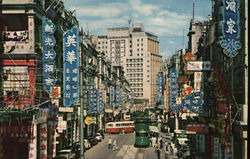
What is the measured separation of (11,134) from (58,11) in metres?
15.7

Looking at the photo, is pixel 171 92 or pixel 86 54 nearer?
pixel 171 92

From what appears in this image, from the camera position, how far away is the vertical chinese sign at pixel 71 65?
3603 cm

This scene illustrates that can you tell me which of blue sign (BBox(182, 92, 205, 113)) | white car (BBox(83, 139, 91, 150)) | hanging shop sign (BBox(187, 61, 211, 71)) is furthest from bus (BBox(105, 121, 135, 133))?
hanging shop sign (BBox(187, 61, 211, 71))

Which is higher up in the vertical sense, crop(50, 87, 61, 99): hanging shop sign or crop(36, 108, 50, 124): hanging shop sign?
crop(50, 87, 61, 99): hanging shop sign

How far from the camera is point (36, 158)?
32.6 metres

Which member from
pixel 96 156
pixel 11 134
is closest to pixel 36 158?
pixel 11 134

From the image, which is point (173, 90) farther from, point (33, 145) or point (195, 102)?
point (33, 145)

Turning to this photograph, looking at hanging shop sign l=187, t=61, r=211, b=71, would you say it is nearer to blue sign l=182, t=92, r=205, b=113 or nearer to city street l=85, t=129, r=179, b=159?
blue sign l=182, t=92, r=205, b=113

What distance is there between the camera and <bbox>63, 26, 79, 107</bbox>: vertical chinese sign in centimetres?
3603

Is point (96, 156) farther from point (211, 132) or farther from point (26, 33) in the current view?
point (26, 33)

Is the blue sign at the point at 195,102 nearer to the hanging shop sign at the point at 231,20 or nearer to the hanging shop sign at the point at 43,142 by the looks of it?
the hanging shop sign at the point at 231,20

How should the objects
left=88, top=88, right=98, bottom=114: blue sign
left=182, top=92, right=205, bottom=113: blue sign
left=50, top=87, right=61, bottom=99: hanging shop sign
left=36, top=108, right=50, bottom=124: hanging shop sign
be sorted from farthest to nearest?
left=88, top=88, right=98, bottom=114: blue sign → left=182, top=92, right=205, bottom=113: blue sign → left=50, top=87, right=61, bottom=99: hanging shop sign → left=36, top=108, right=50, bottom=124: hanging shop sign

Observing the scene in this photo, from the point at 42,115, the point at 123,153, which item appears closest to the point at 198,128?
the point at 123,153

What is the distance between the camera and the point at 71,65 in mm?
36500
